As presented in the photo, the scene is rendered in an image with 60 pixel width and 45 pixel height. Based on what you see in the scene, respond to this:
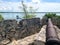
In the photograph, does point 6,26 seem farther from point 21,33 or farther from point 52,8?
point 52,8

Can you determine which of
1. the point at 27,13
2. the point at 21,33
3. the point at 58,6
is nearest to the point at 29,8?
the point at 27,13

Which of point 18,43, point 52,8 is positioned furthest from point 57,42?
point 52,8

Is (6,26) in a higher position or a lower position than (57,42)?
lower

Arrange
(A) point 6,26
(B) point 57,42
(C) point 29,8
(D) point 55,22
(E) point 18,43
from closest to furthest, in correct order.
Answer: (B) point 57,42 → (E) point 18,43 → (A) point 6,26 → (D) point 55,22 → (C) point 29,8

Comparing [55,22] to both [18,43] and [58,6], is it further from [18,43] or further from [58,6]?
[58,6]

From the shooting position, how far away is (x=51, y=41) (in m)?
1.05

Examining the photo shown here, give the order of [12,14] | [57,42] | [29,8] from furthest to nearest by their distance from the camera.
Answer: [29,8] → [12,14] → [57,42]

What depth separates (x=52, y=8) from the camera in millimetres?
9305

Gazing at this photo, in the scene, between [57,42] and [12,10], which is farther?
[12,10]

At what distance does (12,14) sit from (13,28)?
6.44 feet

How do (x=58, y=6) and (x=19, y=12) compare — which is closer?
(x=19, y=12)

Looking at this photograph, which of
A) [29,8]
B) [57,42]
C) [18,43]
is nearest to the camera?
[57,42]

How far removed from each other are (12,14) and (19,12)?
1.64ft

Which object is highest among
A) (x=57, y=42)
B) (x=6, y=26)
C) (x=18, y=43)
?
(x=57, y=42)
